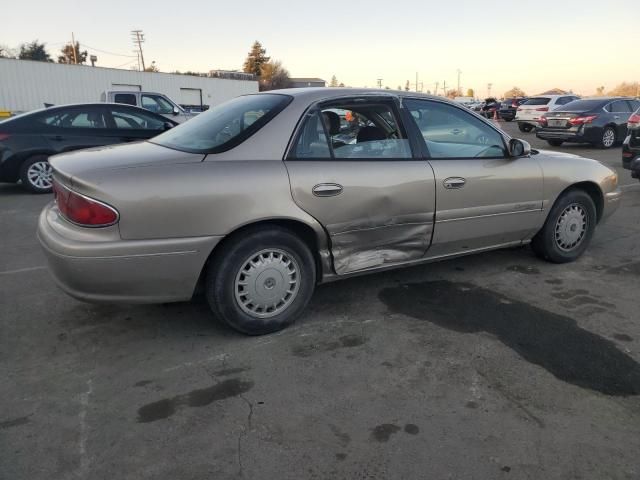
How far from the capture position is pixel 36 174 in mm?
8227

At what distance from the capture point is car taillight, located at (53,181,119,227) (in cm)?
278

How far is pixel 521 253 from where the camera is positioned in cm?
511

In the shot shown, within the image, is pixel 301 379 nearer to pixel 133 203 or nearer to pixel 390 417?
pixel 390 417

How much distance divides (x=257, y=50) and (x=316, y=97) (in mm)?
91705

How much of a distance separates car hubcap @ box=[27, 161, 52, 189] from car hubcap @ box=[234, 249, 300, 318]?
645 centimetres

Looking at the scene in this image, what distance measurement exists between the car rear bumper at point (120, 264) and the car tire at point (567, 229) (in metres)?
3.12

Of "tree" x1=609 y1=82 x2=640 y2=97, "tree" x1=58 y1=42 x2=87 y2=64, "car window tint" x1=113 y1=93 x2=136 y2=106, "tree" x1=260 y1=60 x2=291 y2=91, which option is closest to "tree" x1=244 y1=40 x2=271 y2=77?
"tree" x1=260 y1=60 x2=291 y2=91

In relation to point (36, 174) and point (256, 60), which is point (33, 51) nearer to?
point (256, 60)

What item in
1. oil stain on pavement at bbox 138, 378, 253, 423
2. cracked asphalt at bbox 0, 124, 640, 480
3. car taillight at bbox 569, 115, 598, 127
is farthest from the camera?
car taillight at bbox 569, 115, 598, 127

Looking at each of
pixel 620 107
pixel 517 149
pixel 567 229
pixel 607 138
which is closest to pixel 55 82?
pixel 607 138

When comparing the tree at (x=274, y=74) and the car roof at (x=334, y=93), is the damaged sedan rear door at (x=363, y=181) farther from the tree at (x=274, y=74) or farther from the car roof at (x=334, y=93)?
the tree at (x=274, y=74)

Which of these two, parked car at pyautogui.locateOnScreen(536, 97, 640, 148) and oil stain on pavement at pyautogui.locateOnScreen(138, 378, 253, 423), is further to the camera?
parked car at pyautogui.locateOnScreen(536, 97, 640, 148)

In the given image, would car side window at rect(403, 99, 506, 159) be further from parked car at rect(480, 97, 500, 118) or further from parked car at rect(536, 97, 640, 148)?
parked car at rect(480, 97, 500, 118)

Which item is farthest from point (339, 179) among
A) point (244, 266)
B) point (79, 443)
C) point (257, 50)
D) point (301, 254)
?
point (257, 50)
